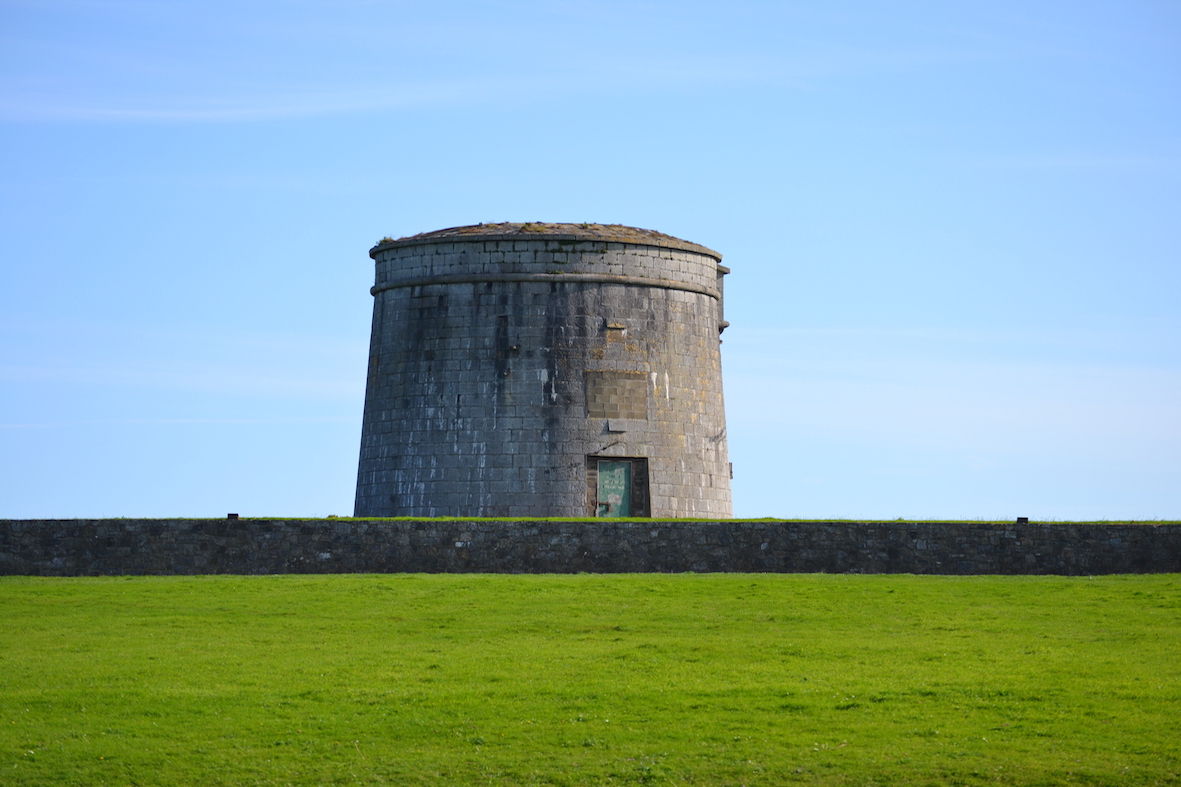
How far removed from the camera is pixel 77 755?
16.3 meters

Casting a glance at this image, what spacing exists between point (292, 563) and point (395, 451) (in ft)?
28.6

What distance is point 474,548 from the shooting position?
28672 mm

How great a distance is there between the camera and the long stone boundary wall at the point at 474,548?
93.9ft

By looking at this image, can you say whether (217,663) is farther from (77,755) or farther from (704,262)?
(704,262)

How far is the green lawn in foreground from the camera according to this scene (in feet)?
52.3

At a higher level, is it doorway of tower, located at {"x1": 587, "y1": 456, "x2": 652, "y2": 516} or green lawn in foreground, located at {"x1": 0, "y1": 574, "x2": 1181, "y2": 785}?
doorway of tower, located at {"x1": 587, "y1": 456, "x2": 652, "y2": 516}

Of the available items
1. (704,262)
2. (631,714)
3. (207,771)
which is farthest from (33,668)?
(704,262)

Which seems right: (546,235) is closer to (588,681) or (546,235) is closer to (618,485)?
(618,485)

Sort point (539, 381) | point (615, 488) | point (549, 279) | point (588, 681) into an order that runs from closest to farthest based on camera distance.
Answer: point (588, 681)
point (539, 381)
point (615, 488)
point (549, 279)

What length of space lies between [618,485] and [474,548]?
825 centimetres

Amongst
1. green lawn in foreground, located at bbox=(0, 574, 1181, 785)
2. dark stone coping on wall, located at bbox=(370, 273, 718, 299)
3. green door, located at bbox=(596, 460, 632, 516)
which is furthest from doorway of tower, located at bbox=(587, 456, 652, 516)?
green lawn in foreground, located at bbox=(0, 574, 1181, 785)

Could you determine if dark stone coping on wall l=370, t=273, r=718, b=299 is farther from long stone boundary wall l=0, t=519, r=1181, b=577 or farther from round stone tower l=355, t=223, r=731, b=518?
long stone boundary wall l=0, t=519, r=1181, b=577

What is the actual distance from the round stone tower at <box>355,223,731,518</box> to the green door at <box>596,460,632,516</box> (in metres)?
0.03

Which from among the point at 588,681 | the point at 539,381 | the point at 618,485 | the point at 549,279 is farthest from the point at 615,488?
the point at 588,681
